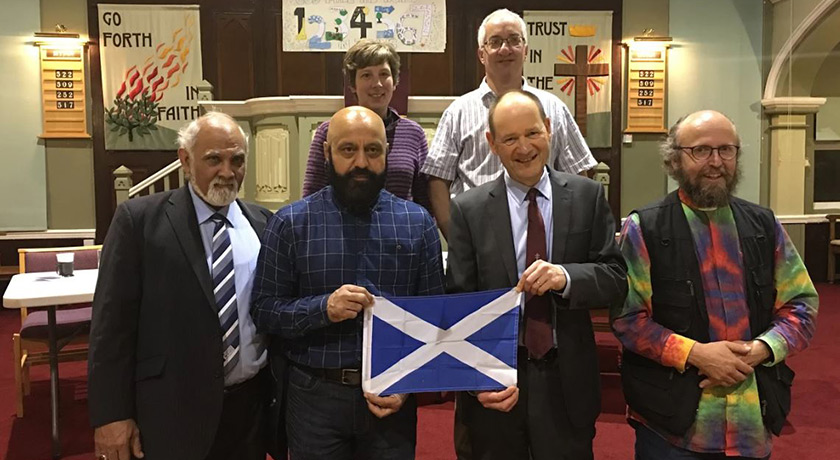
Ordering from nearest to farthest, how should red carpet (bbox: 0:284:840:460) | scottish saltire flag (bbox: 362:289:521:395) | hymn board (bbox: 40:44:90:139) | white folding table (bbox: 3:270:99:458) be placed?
scottish saltire flag (bbox: 362:289:521:395), white folding table (bbox: 3:270:99:458), red carpet (bbox: 0:284:840:460), hymn board (bbox: 40:44:90:139)

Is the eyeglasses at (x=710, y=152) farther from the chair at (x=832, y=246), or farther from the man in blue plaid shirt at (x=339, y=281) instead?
the chair at (x=832, y=246)

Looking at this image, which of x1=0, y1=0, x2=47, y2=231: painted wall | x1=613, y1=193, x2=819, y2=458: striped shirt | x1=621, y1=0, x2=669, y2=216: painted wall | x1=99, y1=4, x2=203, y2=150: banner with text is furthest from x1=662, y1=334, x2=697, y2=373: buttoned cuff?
x1=0, y1=0, x2=47, y2=231: painted wall

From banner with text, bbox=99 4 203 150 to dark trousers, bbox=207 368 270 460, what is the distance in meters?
6.96

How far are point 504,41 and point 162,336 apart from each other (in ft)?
4.70

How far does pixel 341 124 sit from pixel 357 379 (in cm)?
63

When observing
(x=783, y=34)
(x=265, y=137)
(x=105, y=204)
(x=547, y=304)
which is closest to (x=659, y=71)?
(x=783, y=34)

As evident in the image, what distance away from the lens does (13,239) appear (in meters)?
8.02

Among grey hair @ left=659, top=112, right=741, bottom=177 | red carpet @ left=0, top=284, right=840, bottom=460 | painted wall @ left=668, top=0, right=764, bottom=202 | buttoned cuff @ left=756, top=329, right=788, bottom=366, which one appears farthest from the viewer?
painted wall @ left=668, top=0, right=764, bottom=202

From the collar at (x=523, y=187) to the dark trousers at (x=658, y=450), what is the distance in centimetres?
74

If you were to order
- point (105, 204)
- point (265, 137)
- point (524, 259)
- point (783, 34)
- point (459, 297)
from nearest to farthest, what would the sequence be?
point (459, 297), point (524, 259), point (265, 137), point (783, 34), point (105, 204)

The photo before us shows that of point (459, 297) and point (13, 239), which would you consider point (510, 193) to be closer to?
point (459, 297)

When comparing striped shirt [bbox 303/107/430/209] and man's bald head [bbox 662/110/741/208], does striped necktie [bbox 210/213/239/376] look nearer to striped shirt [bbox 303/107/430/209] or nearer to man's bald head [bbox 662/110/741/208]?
striped shirt [bbox 303/107/430/209]

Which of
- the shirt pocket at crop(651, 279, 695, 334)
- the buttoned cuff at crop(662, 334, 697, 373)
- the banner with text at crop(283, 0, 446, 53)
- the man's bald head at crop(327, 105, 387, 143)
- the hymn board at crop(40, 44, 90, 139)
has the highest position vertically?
the banner with text at crop(283, 0, 446, 53)

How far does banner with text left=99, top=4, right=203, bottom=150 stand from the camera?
8250 mm
